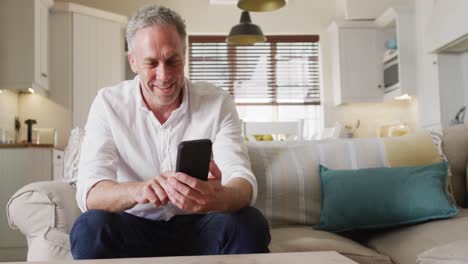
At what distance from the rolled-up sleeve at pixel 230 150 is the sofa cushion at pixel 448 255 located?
1.47 feet

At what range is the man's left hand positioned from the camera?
111cm

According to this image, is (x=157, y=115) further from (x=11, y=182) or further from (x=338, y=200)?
(x=11, y=182)

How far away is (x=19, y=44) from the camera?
4422 mm

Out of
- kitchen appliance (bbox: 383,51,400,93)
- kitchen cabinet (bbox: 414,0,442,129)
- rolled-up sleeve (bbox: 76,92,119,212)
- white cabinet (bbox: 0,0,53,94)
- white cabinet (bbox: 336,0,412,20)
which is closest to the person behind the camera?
rolled-up sleeve (bbox: 76,92,119,212)

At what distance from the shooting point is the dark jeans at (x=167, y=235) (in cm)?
114

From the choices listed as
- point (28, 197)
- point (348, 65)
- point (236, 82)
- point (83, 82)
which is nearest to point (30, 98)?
point (83, 82)

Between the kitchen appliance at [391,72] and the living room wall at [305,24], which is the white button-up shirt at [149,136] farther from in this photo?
the living room wall at [305,24]

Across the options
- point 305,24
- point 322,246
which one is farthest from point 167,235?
point 305,24

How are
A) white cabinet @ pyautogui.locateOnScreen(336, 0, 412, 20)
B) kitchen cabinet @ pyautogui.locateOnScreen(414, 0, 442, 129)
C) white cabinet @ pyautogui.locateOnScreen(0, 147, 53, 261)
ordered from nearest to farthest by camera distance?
white cabinet @ pyautogui.locateOnScreen(0, 147, 53, 261) → kitchen cabinet @ pyautogui.locateOnScreen(414, 0, 442, 129) → white cabinet @ pyautogui.locateOnScreen(336, 0, 412, 20)

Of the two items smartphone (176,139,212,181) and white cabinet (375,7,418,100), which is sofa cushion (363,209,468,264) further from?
white cabinet (375,7,418,100)

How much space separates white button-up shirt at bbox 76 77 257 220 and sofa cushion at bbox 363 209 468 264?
0.56 metres

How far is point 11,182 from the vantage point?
3770mm

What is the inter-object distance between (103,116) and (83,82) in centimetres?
376

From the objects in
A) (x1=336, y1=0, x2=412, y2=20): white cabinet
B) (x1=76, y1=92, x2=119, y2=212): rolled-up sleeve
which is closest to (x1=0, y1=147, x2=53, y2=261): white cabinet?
(x1=76, y1=92, x2=119, y2=212): rolled-up sleeve
